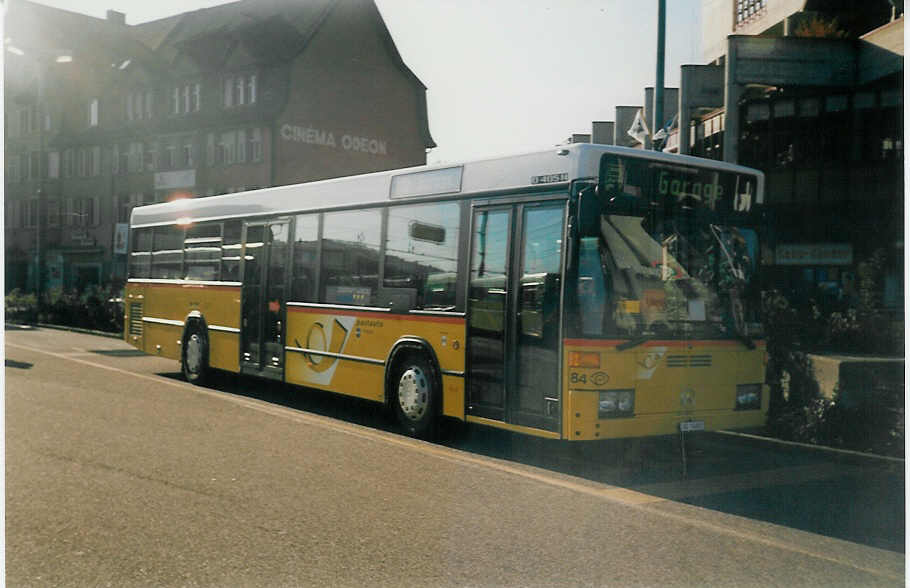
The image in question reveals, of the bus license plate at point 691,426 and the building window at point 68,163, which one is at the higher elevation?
the building window at point 68,163

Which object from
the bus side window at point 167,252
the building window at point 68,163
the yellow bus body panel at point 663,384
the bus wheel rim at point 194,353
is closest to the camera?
the yellow bus body panel at point 663,384

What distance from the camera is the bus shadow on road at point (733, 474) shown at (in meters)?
6.94

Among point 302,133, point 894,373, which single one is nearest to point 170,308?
point 894,373

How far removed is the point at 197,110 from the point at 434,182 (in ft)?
139

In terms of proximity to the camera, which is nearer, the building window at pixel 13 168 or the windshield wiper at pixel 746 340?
the windshield wiper at pixel 746 340

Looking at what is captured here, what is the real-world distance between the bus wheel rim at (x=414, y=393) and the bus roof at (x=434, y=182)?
73.1 inches

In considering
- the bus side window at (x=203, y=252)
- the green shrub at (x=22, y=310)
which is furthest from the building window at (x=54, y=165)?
the bus side window at (x=203, y=252)

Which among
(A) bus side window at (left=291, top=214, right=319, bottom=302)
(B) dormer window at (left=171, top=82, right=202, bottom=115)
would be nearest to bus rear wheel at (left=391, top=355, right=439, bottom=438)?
(A) bus side window at (left=291, top=214, right=319, bottom=302)

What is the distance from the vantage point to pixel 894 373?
1030 cm

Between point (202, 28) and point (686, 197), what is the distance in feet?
158

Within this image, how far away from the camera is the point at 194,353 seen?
15242 millimetres

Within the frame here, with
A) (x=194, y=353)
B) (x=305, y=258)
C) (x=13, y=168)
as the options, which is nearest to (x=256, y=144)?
(x=13, y=168)

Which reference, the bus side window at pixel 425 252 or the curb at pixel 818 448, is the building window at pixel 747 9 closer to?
the curb at pixel 818 448

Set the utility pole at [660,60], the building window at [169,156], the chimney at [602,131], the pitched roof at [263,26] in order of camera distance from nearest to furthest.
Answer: the utility pole at [660,60] < the chimney at [602,131] < the pitched roof at [263,26] < the building window at [169,156]
